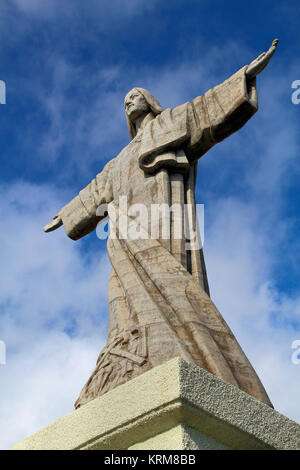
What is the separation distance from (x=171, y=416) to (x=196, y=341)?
1.42 m

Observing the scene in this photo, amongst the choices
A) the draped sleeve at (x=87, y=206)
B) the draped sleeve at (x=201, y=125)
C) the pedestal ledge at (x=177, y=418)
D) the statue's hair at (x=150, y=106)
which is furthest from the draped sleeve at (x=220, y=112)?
the pedestal ledge at (x=177, y=418)

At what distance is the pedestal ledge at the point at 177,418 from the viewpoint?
313 centimetres

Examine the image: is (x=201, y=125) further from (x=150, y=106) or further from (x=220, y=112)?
(x=150, y=106)

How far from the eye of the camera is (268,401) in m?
4.39

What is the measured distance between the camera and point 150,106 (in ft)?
24.7

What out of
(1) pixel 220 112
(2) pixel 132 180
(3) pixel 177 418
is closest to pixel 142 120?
(2) pixel 132 180

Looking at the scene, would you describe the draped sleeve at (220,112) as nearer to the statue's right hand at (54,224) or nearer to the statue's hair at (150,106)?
the statue's hair at (150,106)

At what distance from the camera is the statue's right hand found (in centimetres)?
816

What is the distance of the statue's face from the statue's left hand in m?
1.66

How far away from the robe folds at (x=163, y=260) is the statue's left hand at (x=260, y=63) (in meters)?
0.08

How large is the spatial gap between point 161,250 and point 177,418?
255cm

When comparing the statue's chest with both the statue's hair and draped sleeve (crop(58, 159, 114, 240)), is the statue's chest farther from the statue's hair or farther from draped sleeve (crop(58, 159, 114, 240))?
the statue's hair


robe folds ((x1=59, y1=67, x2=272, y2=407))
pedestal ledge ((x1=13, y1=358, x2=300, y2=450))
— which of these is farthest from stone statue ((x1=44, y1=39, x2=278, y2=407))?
pedestal ledge ((x1=13, y1=358, x2=300, y2=450))
